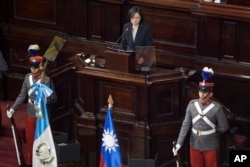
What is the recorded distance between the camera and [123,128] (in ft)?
42.8

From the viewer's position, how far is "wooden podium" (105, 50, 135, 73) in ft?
41.7

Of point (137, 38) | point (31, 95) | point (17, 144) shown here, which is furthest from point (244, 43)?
point (17, 144)

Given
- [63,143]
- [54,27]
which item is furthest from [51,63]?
[63,143]

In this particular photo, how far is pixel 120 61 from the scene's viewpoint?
42.1 ft

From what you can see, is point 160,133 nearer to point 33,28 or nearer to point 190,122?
point 190,122

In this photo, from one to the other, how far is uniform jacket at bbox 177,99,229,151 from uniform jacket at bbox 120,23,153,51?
1266 mm

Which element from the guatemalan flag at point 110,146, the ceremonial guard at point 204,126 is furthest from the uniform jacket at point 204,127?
the guatemalan flag at point 110,146

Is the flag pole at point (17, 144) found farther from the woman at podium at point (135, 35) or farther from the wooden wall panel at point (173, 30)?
the wooden wall panel at point (173, 30)

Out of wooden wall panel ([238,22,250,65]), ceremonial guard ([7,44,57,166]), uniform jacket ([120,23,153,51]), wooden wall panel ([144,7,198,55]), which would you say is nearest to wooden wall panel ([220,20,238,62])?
wooden wall panel ([238,22,250,65])

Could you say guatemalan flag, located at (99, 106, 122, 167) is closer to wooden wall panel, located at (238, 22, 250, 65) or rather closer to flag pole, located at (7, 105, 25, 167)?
flag pole, located at (7, 105, 25, 167)

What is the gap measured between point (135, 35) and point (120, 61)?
0.52 metres

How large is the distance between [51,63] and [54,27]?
21.9 inches

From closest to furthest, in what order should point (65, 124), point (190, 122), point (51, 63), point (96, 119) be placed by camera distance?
point (190, 122) < point (96, 119) < point (65, 124) < point (51, 63)

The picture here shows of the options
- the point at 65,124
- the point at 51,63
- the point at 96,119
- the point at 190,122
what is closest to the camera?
the point at 190,122
